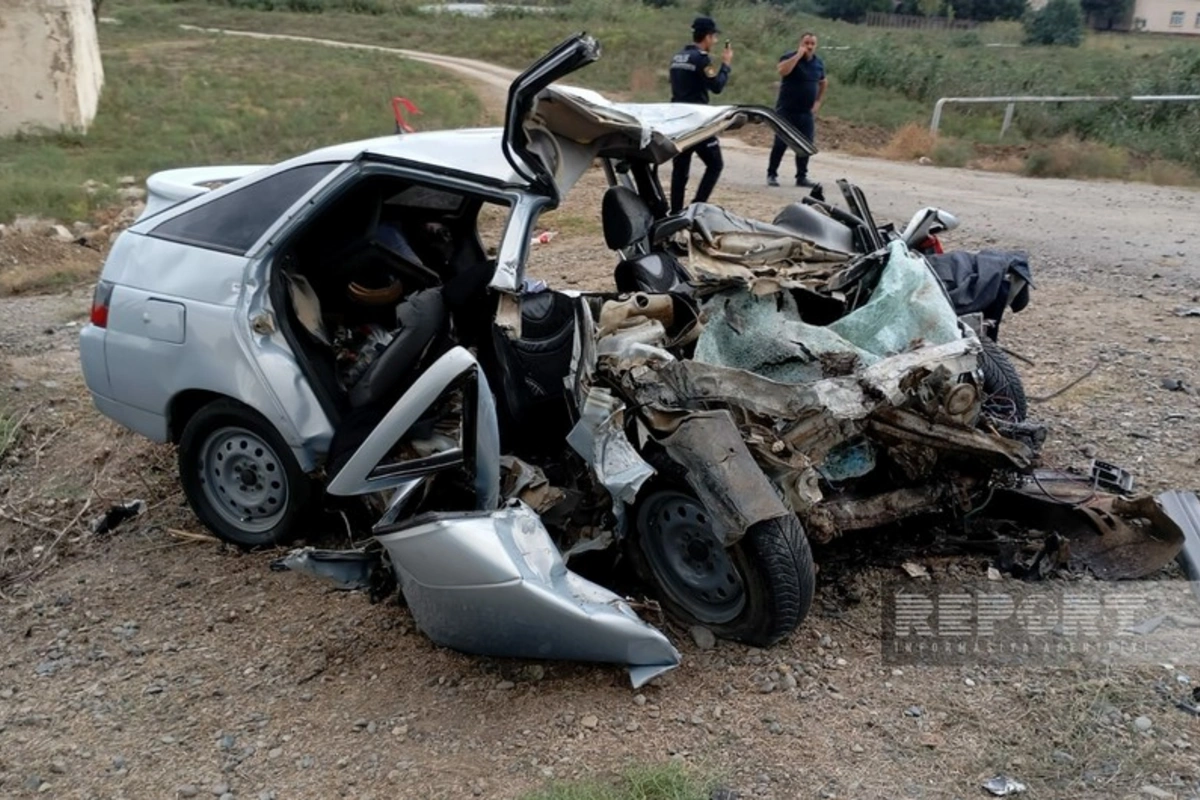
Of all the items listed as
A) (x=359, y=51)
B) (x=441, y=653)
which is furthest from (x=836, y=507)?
(x=359, y=51)

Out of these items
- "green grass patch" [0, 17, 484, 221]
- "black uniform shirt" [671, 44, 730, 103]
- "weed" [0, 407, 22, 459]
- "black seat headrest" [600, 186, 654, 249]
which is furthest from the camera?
"green grass patch" [0, 17, 484, 221]

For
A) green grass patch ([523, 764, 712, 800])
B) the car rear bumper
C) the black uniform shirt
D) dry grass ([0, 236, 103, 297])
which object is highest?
the black uniform shirt

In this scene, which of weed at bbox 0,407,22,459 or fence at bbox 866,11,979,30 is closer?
weed at bbox 0,407,22,459

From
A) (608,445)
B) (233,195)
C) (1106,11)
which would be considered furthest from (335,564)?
(1106,11)

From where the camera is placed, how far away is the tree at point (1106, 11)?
70812mm

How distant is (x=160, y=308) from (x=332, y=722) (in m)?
2.07

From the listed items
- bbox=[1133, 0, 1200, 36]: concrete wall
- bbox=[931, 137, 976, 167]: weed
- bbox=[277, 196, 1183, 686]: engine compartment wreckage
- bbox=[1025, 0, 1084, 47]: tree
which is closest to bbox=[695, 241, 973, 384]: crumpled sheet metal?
bbox=[277, 196, 1183, 686]: engine compartment wreckage

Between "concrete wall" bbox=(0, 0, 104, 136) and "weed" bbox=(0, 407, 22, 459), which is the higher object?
"concrete wall" bbox=(0, 0, 104, 136)

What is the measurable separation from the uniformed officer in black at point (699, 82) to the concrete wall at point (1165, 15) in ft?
241

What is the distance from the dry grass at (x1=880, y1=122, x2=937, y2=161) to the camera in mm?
16609

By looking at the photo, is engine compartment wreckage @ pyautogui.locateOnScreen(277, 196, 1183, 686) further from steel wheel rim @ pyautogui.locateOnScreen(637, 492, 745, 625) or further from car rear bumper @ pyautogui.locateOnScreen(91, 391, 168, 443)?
car rear bumper @ pyautogui.locateOnScreen(91, 391, 168, 443)

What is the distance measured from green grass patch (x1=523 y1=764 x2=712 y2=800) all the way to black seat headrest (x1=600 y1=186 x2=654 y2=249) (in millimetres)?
2303

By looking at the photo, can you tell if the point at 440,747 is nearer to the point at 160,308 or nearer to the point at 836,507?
the point at 836,507

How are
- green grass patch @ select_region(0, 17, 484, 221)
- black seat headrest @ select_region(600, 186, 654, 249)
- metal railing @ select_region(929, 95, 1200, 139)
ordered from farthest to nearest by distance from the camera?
1. metal railing @ select_region(929, 95, 1200, 139)
2. green grass patch @ select_region(0, 17, 484, 221)
3. black seat headrest @ select_region(600, 186, 654, 249)
